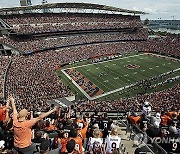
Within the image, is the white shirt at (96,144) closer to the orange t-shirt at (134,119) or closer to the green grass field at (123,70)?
the orange t-shirt at (134,119)

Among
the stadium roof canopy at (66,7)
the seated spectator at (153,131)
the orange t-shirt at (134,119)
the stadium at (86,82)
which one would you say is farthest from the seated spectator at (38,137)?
the stadium roof canopy at (66,7)

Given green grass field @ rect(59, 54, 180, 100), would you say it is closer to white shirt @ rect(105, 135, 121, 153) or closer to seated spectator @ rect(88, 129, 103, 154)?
white shirt @ rect(105, 135, 121, 153)

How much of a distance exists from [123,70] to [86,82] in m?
10.1

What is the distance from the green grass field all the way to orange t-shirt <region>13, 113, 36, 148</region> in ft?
103

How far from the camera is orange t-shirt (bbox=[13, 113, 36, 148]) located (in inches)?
202

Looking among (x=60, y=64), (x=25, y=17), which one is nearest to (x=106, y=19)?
(x=25, y=17)

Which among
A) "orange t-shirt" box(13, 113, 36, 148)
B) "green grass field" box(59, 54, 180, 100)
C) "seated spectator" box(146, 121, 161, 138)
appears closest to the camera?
"orange t-shirt" box(13, 113, 36, 148)

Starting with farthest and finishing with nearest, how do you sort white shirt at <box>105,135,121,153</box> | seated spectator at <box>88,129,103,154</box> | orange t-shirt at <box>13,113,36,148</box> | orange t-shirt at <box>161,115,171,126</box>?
orange t-shirt at <box>161,115,171,126</box>, white shirt at <box>105,135,121,153</box>, seated spectator at <box>88,129,103,154</box>, orange t-shirt at <box>13,113,36,148</box>

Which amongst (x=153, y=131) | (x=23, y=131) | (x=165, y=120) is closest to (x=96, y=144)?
(x=23, y=131)

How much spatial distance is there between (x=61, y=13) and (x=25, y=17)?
11.6 metres

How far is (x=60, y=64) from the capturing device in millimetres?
51000

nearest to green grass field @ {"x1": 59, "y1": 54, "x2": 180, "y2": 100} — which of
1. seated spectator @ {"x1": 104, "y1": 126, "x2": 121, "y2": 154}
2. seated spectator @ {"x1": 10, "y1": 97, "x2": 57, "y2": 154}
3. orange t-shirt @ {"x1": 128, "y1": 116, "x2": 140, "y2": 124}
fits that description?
orange t-shirt @ {"x1": 128, "y1": 116, "x2": 140, "y2": 124}

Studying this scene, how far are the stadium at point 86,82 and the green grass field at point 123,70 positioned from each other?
151mm

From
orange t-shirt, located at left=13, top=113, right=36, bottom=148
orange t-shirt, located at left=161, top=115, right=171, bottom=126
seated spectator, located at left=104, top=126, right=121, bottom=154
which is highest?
orange t-shirt, located at left=13, top=113, right=36, bottom=148
